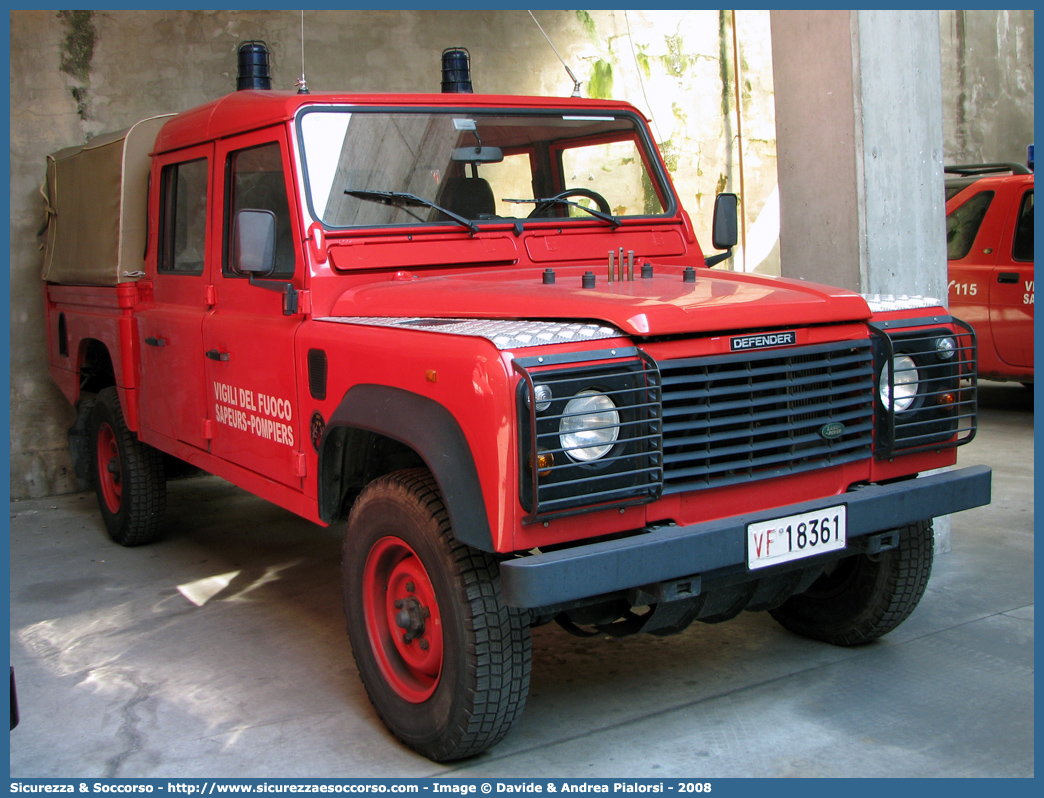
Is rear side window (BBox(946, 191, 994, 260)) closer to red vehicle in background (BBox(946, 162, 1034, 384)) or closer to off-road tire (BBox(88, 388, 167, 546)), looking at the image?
red vehicle in background (BBox(946, 162, 1034, 384))

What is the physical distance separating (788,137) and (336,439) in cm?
264

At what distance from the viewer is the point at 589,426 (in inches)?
96.7

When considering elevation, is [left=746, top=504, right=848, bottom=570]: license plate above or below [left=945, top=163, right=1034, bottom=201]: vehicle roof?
below

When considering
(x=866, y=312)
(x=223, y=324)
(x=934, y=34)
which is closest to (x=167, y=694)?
(x=223, y=324)

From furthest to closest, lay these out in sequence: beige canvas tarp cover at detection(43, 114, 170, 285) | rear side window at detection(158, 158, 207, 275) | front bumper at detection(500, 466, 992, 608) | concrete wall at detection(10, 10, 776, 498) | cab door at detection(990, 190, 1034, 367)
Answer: cab door at detection(990, 190, 1034, 367) → concrete wall at detection(10, 10, 776, 498) → beige canvas tarp cover at detection(43, 114, 170, 285) → rear side window at detection(158, 158, 207, 275) → front bumper at detection(500, 466, 992, 608)

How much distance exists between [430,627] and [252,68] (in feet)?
9.32

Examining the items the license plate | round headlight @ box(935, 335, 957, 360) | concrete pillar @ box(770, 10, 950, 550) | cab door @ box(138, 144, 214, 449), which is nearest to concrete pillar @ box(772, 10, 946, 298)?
concrete pillar @ box(770, 10, 950, 550)

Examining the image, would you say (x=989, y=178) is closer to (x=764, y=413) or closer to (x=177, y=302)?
(x=764, y=413)

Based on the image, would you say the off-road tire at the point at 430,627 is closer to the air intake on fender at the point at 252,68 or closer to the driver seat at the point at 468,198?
the driver seat at the point at 468,198

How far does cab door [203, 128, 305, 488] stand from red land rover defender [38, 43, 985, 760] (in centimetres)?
1

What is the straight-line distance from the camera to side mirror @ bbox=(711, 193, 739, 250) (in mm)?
4137

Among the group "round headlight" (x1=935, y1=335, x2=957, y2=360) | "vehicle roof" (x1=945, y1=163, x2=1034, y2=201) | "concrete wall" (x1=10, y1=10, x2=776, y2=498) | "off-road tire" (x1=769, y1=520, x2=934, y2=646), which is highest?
"concrete wall" (x1=10, y1=10, x2=776, y2=498)

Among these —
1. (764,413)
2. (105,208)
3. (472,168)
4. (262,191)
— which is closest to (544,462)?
(764,413)

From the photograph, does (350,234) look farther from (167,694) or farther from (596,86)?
(596,86)
